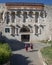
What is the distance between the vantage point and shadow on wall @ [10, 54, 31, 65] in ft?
133

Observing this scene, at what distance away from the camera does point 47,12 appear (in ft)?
188

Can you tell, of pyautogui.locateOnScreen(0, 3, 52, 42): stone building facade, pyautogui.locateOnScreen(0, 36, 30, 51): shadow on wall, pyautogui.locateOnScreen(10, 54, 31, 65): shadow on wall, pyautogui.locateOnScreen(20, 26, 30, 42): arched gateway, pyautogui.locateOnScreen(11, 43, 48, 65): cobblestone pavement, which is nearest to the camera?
pyautogui.locateOnScreen(10, 54, 31, 65): shadow on wall

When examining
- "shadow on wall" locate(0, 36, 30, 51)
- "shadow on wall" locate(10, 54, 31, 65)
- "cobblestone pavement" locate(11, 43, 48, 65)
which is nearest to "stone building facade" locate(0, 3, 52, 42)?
"shadow on wall" locate(0, 36, 30, 51)

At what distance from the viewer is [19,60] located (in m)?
41.8

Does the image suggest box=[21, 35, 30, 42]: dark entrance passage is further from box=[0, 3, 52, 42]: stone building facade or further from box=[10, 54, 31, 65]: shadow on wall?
box=[10, 54, 31, 65]: shadow on wall

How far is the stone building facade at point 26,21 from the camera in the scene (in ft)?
188

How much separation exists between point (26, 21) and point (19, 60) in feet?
54.8

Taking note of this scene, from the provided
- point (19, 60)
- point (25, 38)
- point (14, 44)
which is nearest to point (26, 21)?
point (25, 38)

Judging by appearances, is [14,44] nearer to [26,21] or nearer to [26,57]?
[26,21]

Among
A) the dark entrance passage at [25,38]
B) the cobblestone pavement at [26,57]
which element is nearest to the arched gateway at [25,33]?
the dark entrance passage at [25,38]

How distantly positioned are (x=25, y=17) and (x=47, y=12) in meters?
3.58

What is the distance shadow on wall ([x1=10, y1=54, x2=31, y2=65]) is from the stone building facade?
13.6 meters

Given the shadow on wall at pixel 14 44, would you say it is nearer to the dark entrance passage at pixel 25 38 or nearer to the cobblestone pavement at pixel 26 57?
the cobblestone pavement at pixel 26 57

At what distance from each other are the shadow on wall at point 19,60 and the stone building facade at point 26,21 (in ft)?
44.6
